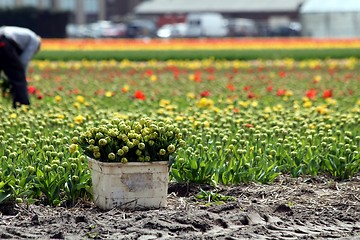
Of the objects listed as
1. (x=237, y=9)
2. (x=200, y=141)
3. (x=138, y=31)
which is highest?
(x=200, y=141)

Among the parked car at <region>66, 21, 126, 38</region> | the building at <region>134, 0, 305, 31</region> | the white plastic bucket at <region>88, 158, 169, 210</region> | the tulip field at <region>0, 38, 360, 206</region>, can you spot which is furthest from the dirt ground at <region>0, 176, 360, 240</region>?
the building at <region>134, 0, 305, 31</region>

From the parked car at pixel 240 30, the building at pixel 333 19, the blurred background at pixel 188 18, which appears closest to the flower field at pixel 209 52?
the building at pixel 333 19

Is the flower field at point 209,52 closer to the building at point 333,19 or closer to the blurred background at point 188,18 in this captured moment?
the building at point 333,19

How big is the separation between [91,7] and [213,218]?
86462mm

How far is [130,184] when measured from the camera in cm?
704

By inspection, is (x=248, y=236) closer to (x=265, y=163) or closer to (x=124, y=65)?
(x=265, y=163)

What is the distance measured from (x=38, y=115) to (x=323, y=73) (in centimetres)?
1168

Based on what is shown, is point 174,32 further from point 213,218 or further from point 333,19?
point 213,218

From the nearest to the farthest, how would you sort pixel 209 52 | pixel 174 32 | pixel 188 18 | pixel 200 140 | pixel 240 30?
1. pixel 200 140
2. pixel 209 52
3. pixel 174 32
4. pixel 240 30
5. pixel 188 18

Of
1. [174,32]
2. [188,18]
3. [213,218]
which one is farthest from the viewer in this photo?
[188,18]

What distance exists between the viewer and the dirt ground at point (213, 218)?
630 cm

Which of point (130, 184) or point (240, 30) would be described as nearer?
point (130, 184)

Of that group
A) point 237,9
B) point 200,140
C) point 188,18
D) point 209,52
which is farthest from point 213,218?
point 237,9

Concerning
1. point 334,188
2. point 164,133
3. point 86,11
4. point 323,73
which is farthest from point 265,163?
point 86,11
